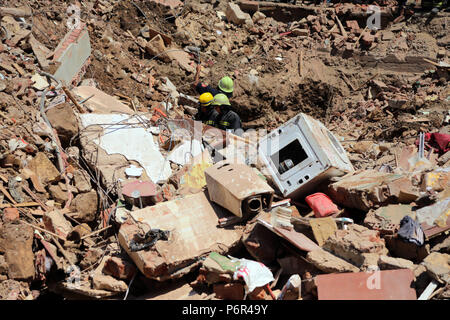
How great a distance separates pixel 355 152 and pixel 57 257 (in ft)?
18.3

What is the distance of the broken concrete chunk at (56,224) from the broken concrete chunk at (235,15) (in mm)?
8956

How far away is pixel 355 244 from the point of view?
4.28 meters

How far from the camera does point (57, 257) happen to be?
5.28 meters

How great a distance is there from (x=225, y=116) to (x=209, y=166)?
1692 mm

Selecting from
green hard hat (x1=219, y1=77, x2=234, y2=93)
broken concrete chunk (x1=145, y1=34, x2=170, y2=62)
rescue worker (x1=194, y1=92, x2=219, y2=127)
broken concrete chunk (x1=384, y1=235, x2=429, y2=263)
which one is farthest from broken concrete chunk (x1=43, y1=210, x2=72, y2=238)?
broken concrete chunk (x1=145, y1=34, x2=170, y2=62)

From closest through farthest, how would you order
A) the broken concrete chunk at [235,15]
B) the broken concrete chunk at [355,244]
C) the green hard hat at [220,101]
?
1. the broken concrete chunk at [355,244]
2. the green hard hat at [220,101]
3. the broken concrete chunk at [235,15]

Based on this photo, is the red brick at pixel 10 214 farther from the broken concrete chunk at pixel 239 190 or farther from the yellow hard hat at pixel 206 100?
the yellow hard hat at pixel 206 100

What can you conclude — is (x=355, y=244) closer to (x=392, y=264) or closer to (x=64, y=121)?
(x=392, y=264)

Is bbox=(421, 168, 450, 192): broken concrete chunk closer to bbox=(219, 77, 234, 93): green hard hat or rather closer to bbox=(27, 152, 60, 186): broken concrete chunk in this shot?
bbox=(219, 77, 234, 93): green hard hat

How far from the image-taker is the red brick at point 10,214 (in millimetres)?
5301

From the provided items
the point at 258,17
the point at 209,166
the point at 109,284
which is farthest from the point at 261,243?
the point at 258,17

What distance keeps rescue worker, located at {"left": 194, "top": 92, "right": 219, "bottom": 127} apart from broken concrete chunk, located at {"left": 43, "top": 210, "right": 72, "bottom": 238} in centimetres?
324

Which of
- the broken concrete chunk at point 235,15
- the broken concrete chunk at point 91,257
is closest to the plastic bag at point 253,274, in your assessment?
the broken concrete chunk at point 91,257

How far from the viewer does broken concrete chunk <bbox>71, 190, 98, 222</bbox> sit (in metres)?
6.01
